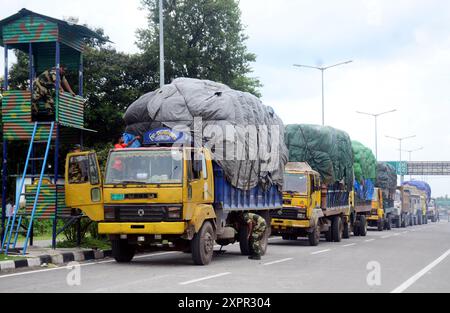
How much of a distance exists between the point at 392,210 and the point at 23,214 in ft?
105

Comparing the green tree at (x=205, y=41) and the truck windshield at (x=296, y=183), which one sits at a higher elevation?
the green tree at (x=205, y=41)

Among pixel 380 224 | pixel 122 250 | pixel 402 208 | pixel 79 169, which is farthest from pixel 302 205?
pixel 402 208

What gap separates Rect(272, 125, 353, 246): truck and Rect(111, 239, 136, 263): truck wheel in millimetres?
7695

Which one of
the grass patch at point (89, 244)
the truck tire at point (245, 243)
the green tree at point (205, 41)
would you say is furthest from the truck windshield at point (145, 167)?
the green tree at point (205, 41)

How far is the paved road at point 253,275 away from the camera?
1043 centimetres

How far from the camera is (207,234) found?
1442 cm

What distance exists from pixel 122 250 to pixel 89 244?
9.11ft

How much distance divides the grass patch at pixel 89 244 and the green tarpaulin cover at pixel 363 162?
52.4 feet

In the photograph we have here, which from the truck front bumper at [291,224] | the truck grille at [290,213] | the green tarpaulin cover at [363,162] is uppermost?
the green tarpaulin cover at [363,162]

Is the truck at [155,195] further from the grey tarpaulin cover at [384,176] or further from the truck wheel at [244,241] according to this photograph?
the grey tarpaulin cover at [384,176]

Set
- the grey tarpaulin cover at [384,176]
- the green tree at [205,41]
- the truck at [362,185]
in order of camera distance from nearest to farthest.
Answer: the truck at [362,185], the grey tarpaulin cover at [384,176], the green tree at [205,41]

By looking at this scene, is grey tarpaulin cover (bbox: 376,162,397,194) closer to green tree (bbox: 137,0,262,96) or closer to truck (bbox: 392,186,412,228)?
truck (bbox: 392,186,412,228)
